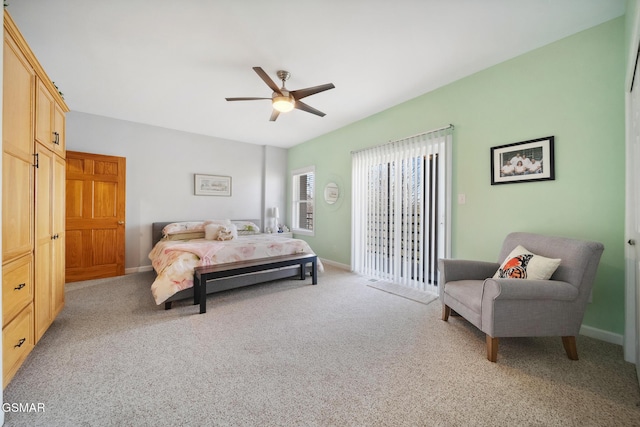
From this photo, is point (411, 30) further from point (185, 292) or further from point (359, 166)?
point (185, 292)

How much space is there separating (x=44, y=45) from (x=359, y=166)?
3.90 m

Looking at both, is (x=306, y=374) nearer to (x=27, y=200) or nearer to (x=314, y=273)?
(x=314, y=273)

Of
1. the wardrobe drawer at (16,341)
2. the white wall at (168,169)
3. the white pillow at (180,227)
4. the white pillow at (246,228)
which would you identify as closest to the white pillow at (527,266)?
the wardrobe drawer at (16,341)

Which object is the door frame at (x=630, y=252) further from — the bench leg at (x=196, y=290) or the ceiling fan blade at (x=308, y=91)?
the bench leg at (x=196, y=290)

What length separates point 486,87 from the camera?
2.75 metres

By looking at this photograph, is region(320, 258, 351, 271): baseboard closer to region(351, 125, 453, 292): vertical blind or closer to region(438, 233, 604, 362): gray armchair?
region(351, 125, 453, 292): vertical blind

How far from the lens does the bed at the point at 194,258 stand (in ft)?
8.91

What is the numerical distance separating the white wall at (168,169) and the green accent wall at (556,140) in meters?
3.70

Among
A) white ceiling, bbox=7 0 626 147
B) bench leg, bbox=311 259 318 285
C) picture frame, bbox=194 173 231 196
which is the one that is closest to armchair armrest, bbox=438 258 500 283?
bench leg, bbox=311 259 318 285

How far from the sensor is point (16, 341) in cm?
154

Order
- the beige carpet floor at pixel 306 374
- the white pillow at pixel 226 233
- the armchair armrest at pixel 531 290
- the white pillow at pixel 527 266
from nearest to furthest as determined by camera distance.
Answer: the beige carpet floor at pixel 306 374
the armchair armrest at pixel 531 290
the white pillow at pixel 527 266
the white pillow at pixel 226 233

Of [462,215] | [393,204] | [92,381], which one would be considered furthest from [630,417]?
[92,381]

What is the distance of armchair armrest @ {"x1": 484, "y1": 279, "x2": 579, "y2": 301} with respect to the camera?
1737 millimetres

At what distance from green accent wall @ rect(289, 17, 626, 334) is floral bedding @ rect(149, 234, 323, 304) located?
93.3 inches
